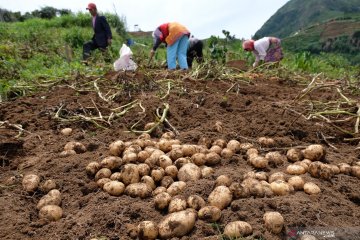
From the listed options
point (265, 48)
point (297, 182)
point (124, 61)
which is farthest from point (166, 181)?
point (265, 48)

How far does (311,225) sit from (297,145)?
1.12 meters

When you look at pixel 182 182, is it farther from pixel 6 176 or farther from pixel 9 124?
pixel 9 124

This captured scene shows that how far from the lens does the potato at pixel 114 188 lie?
6.64 feet

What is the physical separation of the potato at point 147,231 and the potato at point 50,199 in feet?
1.88

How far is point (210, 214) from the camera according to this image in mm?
1719

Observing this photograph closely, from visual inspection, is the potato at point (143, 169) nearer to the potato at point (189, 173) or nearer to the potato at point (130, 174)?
the potato at point (130, 174)

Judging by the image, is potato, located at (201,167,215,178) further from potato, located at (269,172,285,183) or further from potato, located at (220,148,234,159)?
potato, located at (269,172,285,183)

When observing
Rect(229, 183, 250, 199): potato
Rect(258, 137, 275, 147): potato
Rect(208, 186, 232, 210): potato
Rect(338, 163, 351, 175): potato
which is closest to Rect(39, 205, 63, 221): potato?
Rect(208, 186, 232, 210): potato

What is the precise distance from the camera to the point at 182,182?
203 cm

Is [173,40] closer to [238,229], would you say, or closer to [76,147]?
[76,147]

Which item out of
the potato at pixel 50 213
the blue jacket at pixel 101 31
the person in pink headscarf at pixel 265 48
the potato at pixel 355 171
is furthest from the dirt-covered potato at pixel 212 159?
the blue jacket at pixel 101 31

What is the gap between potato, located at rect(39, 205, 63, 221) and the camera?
1.83 metres

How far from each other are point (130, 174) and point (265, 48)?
21.4ft

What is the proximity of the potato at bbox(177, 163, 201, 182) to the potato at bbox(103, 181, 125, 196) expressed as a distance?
0.37m
